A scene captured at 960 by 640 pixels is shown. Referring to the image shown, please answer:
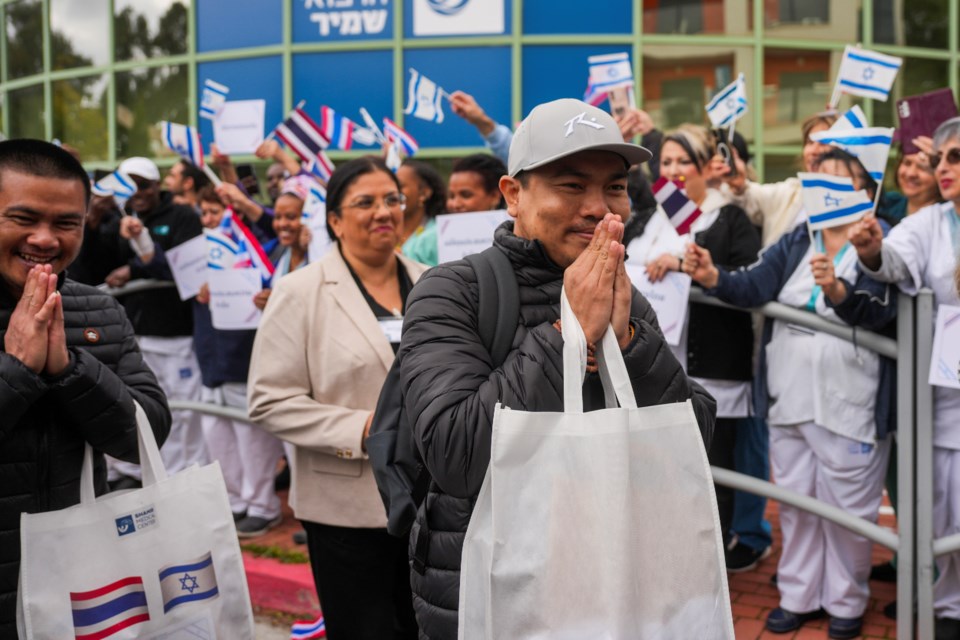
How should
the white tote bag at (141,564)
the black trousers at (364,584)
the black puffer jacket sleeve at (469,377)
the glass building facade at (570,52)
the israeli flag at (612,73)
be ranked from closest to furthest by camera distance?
the black puffer jacket sleeve at (469,377) → the white tote bag at (141,564) → the black trousers at (364,584) → the israeli flag at (612,73) → the glass building facade at (570,52)

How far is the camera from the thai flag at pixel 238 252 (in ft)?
18.3

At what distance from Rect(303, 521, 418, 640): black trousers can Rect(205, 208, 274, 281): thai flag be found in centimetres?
257

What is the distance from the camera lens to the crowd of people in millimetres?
2010

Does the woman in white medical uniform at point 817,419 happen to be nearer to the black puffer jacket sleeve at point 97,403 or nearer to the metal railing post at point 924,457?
the metal railing post at point 924,457

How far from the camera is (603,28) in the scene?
1049 cm

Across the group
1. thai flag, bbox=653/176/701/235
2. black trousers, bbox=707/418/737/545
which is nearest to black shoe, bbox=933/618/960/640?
black trousers, bbox=707/418/737/545

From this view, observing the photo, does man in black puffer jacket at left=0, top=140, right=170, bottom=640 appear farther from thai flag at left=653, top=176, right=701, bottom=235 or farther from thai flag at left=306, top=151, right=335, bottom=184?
thai flag at left=306, top=151, right=335, bottom=184

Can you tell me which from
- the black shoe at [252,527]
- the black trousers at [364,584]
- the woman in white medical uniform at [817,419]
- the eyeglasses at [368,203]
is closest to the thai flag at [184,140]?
the black shoe at [252,527]

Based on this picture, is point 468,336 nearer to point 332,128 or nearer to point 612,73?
point 612,73

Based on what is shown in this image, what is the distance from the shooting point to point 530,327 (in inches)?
82.4

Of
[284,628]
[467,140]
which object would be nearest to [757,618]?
[284,628]

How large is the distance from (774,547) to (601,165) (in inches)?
165

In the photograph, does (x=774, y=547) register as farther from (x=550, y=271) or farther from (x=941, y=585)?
(x=550, y=271)

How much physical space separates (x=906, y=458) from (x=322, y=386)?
7.75ft
